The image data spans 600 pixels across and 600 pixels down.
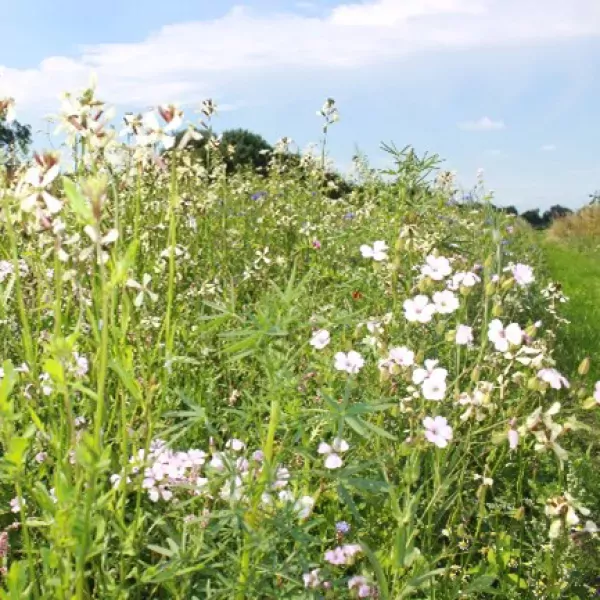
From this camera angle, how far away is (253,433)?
241cm

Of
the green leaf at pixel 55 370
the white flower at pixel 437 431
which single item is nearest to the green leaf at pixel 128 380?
the green leaf at pixel 55 370

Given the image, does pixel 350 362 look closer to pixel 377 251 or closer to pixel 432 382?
pixel 432 382

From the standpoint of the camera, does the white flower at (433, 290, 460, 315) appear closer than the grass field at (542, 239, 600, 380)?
Yes

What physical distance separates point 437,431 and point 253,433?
71cm

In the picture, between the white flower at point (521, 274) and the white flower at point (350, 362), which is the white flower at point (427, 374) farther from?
the white flower at point (521, 274)

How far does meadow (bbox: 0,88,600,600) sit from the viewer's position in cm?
146

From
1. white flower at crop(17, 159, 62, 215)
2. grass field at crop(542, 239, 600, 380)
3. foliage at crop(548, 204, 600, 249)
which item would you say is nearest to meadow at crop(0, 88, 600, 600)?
white flower at crop(17, 159, 62, 215)

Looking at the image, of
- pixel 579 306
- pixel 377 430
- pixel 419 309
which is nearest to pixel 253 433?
pixel 419 309

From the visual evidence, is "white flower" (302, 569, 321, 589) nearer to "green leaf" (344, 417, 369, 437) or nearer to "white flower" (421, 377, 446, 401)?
"green leaf" (344, 417, 369, 437)

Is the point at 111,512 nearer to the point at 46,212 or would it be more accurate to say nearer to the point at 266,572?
the point at 266,572

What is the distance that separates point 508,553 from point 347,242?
121 inches

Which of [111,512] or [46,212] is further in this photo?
[111,512]

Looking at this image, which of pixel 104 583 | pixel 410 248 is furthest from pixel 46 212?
pixel 410 248

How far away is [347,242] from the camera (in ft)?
17.1
